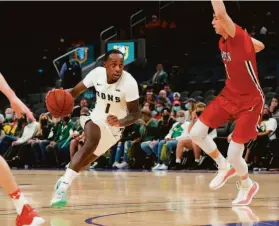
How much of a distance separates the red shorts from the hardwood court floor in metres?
0.78

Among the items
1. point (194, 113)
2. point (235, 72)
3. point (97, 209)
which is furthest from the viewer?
point (194, 113)

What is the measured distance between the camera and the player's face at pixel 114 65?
770cm

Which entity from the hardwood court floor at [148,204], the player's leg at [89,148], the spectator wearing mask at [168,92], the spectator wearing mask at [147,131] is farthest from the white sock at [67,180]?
the spectator wearing mask at [168,92]

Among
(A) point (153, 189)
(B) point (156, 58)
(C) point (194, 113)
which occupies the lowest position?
(A) point (153, 189)

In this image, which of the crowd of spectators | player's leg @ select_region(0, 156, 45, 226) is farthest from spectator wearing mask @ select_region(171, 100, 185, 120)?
player's leg @ select_region(0, 156, 45, 226)

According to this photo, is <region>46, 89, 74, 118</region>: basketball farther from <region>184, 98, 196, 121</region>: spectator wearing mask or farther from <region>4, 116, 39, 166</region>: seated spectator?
<region>4, 116, 39, 166</region>: seated spectator

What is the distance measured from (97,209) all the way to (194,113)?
757 centimetres

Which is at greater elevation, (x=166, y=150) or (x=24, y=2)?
(x=24, y=2)

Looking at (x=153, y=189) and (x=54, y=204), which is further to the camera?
(x=153, y=189)

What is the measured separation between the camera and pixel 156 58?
22.6m

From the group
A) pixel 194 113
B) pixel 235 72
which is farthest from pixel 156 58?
pixel 235 72

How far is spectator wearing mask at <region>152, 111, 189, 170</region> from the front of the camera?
1569 cm

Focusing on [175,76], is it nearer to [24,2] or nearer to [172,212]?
[24,2]

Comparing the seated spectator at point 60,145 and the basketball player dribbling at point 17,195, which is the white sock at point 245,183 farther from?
the seated spectator at point 60,145
